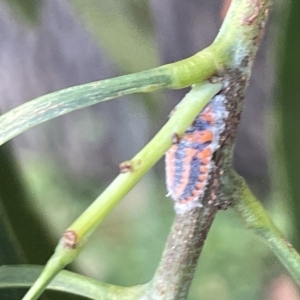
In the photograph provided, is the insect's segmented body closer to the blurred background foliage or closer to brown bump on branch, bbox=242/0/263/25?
brown bump on branch, bbox=242/0/263/25

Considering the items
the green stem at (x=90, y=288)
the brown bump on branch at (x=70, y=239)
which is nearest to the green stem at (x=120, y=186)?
the brown bump on branch at (x=70, y=239)

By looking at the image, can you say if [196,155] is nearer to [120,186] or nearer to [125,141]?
[120,186]

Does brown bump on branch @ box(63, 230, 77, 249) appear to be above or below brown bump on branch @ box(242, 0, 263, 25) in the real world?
below

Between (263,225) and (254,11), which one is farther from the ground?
(254,11)

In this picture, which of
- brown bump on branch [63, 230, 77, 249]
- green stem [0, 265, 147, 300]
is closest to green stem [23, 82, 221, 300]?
brown bump on branch [63, 230, 77, 249]

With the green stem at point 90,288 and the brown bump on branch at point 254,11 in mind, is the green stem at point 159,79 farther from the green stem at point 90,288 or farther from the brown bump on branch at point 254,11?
the green stem at point 90,288

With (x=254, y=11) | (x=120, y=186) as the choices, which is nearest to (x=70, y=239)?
(x=120, y=186)
